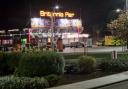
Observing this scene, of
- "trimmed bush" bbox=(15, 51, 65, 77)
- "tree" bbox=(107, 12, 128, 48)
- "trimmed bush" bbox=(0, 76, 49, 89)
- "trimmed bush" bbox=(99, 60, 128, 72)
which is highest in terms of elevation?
"tree" bbox=(107, 12, 128, 48)

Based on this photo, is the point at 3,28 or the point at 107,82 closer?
the point at 107,82

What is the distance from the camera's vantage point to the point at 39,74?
19750 millimetres

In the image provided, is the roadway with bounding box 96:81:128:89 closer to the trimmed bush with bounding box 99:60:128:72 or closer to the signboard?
the trimmed bush with bounding box 99:60:128:72

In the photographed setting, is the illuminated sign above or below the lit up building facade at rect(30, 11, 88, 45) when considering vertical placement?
above

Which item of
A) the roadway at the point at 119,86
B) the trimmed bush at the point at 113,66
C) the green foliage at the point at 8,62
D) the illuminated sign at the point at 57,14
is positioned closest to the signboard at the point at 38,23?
the illuminated sign at the point at 57,14

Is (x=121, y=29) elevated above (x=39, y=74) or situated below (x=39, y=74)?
above

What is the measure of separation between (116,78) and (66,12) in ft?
254

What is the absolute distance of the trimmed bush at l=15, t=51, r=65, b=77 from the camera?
19.6 metres

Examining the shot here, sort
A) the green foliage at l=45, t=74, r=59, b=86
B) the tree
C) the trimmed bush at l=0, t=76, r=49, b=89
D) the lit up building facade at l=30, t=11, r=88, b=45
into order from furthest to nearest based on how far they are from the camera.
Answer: the lit up building facade at l=30, t=11, r=88, b=45
the tree
the green foliage at l=45, t=74, r=59, b=86
the trimmed bush at l=0, t=76, r=49, b=89

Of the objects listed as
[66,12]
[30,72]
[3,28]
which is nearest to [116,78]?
[30,72]

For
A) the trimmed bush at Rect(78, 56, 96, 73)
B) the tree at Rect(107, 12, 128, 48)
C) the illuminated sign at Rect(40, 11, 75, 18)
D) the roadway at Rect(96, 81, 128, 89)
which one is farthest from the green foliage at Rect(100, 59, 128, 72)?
the illuminated sign at Rect(40, 11, 75, 18)

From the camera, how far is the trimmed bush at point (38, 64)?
1956cm

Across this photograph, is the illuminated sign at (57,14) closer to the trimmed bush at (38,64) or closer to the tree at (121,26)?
the tree at (121,26)

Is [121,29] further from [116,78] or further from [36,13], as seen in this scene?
[36,13]
